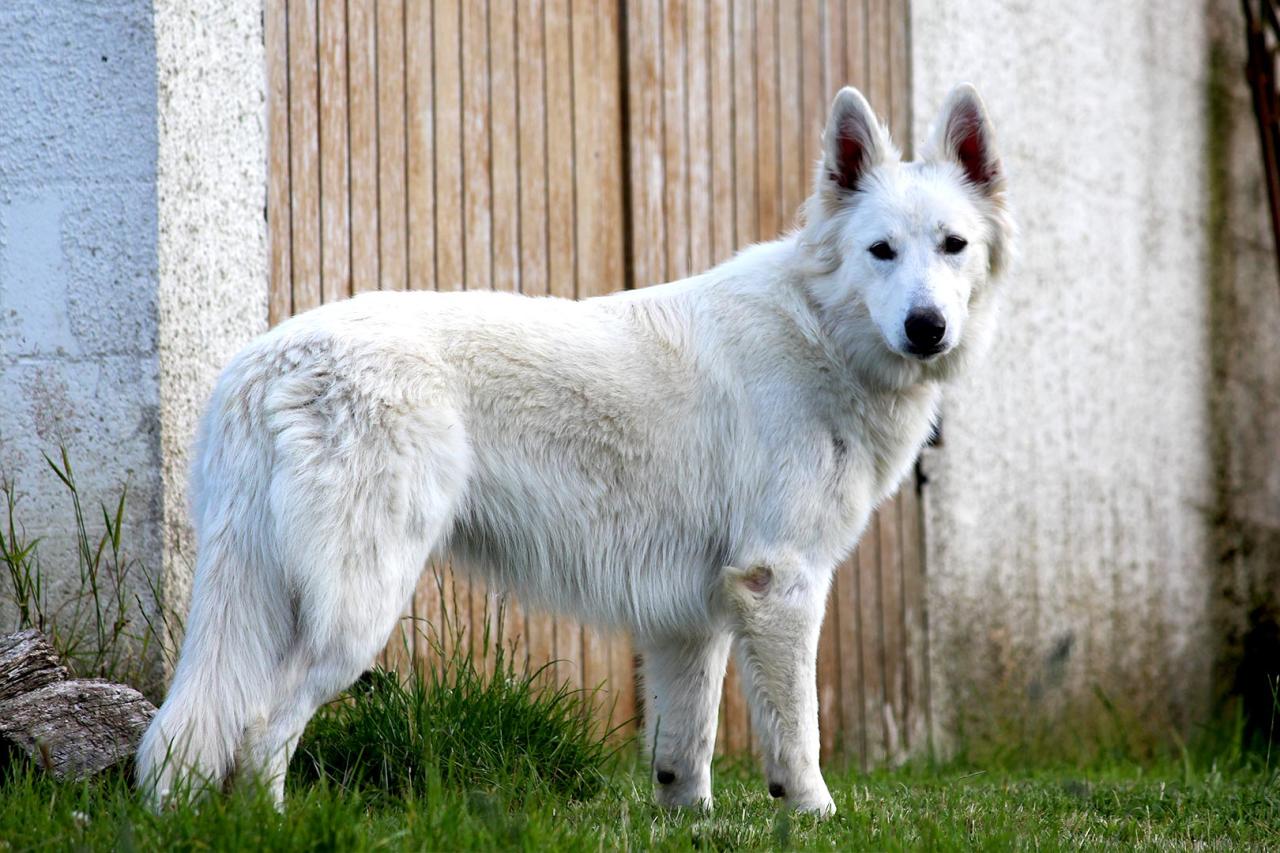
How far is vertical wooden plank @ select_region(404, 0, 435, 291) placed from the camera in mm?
5266

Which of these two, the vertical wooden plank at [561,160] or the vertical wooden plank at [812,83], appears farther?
the vertical wooden plank at [812,83]

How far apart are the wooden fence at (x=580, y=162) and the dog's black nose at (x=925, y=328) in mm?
1800

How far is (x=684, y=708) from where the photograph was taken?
421 cm

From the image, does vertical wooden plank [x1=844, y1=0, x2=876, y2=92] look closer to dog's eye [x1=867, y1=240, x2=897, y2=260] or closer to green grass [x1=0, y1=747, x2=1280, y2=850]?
dog's eye [x1=867, y1=240, x2=897, y2=260]

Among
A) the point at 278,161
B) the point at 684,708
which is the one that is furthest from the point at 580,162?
the point at 684,708

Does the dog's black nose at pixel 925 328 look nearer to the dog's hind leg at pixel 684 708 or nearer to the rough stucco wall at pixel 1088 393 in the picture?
the dog's hind leg at pixel 684 708

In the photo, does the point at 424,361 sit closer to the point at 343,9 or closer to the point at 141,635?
the point at 141,635

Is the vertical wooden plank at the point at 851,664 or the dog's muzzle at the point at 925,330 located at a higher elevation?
the dog's muzzle at the point at 925,330

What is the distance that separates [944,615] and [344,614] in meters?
4.71

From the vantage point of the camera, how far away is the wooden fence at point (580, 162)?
5.00 metres

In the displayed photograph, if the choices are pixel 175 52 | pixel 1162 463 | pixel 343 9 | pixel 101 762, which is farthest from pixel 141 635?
pixel 1162 463

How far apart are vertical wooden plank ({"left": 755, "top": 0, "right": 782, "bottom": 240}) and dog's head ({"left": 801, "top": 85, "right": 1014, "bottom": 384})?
7.66ft

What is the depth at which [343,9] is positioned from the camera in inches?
198

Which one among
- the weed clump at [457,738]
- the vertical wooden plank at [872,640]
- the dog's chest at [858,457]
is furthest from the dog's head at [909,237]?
the vertical wooden plank at [872,640]
